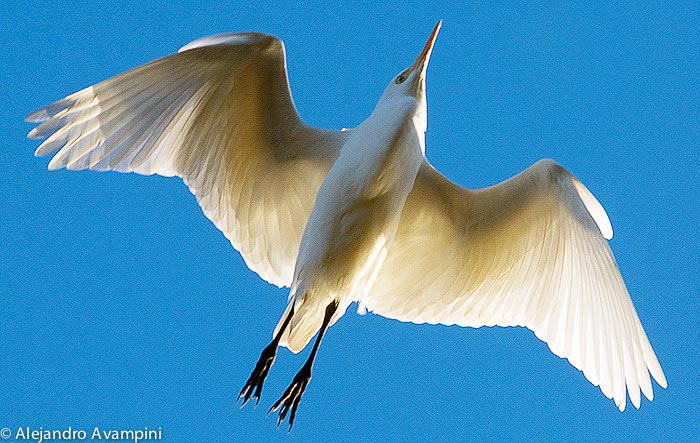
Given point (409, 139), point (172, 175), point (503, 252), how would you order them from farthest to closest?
point (503, 252), point (172, 175), point (409, 139)

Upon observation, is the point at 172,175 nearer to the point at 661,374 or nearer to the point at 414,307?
the point at 414,307

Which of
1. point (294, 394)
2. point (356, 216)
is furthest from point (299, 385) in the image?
point (356, 216)

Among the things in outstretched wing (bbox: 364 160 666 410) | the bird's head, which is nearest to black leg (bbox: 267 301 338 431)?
outstretched wing (bbox: 364 160 666 410)

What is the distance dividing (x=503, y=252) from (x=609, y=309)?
1092 mm

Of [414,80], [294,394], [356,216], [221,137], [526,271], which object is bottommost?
[294,394]

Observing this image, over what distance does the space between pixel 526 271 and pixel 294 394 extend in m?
2.53

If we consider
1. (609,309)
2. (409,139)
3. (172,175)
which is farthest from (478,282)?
(172,175)

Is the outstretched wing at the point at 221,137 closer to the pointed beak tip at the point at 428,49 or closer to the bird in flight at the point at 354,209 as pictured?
the bird in flight at the point at 354,209

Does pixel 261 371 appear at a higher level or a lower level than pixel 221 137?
lower

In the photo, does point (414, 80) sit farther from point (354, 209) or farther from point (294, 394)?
point (294, 394)

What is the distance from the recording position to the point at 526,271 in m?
10.5

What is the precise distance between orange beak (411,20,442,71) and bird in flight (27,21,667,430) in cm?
3

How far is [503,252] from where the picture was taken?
10.5m

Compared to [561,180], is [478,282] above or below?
below
